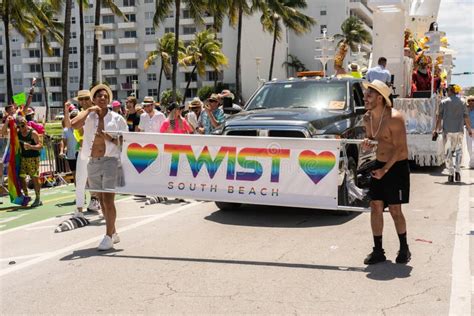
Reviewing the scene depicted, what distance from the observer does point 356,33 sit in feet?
238

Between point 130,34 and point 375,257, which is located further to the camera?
point 130,34

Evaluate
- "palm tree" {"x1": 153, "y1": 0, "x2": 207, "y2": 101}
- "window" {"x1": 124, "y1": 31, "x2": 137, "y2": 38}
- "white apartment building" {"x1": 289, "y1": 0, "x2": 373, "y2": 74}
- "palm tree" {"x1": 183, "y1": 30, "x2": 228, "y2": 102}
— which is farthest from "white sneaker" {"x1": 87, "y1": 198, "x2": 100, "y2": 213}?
"window" {"x1": 124, "y1": 31, "x2": 137, "y2": 38}

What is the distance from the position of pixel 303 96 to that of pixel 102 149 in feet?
13.5

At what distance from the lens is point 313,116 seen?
937 centimetres

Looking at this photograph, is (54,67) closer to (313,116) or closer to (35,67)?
(35,67)

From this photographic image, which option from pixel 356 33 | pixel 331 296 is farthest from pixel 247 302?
pixel 356 33

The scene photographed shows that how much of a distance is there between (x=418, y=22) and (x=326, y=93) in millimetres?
16446

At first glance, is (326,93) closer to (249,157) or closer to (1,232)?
(249,157)

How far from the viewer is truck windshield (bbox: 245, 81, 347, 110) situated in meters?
10.3

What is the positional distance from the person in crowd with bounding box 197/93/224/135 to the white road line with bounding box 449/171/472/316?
17.0 ft

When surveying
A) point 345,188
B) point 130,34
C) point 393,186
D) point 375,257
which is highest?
point 130,34

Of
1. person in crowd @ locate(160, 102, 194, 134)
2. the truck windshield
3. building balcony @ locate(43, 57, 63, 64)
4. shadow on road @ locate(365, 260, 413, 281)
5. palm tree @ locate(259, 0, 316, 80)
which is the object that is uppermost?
palm tree @ locate(259, 0, 316, 80)

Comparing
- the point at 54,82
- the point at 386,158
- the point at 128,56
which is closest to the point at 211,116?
the point at 386,158

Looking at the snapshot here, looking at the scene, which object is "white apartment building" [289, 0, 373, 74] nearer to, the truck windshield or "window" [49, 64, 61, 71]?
"window" [49, 64, 61, 71]
